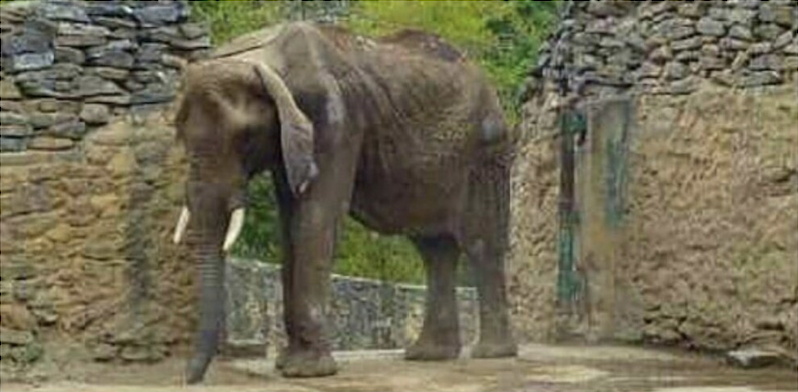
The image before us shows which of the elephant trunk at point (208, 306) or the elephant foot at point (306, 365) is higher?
the elephant trunk at point (208, 306)

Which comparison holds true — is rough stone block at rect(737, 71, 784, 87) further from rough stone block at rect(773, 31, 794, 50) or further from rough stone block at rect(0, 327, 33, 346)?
rough stone block at rect(0, 327, 33, 346)

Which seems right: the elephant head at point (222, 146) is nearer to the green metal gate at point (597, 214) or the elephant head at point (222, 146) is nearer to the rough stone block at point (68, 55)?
the rough stone block at point (68, 55)

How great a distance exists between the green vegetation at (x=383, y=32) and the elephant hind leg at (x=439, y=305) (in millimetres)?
8383

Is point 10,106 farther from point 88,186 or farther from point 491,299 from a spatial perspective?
point 491,299

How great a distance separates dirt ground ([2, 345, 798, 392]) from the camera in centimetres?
984

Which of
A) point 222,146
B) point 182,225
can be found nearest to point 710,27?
point 222,146

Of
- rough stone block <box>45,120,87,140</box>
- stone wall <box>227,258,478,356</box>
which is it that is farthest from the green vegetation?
rough stone block <box>45,120,87,140</box>

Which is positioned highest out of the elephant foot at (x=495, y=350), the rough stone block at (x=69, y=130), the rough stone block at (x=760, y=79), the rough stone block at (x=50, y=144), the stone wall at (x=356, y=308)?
the rough stone block at (x=760, y=79)

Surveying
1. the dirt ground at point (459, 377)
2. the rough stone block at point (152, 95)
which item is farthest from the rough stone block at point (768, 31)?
the rough stone block at point (152, 95)

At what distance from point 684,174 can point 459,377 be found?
344cm

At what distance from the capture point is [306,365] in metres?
10.2

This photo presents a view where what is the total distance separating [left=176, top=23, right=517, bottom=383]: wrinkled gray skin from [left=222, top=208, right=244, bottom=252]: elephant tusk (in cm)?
5

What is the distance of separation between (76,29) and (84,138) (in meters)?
0.68

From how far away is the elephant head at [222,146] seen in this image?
32.4ft
